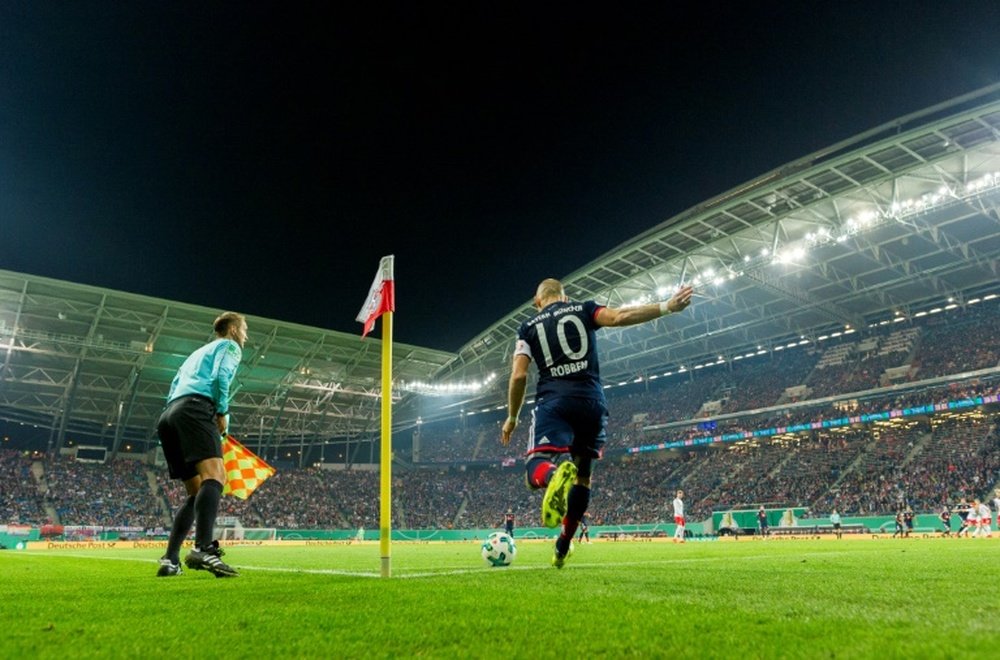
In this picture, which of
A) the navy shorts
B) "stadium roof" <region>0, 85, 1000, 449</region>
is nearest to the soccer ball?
the navy shorts

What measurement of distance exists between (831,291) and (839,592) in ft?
119

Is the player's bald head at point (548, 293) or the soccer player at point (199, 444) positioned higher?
the player's bald head at point (548, 293)

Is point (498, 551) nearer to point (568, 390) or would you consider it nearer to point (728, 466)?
point (568, 390)

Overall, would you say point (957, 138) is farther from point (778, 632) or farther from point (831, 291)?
point (778, 632)

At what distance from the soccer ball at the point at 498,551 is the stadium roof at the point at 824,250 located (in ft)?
70.6

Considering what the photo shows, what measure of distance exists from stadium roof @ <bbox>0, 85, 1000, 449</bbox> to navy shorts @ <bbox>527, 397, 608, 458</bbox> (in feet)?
72.5

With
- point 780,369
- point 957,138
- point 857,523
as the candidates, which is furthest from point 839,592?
point 780,369

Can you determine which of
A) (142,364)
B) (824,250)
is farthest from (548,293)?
(142,364)

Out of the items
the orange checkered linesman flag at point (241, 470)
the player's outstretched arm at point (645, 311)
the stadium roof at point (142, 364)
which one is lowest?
the orange checkered linesman flag at point (241, 470)

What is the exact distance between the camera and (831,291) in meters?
35.1

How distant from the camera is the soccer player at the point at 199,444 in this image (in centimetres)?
452

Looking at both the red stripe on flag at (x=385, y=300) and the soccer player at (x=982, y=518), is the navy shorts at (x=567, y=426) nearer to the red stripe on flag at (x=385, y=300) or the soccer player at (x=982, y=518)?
the red stripe on flag at (x=385, y=300)

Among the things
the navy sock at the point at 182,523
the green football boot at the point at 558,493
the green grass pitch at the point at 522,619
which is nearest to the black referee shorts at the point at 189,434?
the navy sock at the point at 182,523

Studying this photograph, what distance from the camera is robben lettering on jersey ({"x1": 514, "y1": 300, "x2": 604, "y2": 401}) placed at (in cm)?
466
